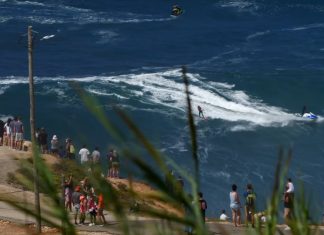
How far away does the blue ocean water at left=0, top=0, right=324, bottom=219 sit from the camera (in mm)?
41219

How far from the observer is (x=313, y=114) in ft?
157

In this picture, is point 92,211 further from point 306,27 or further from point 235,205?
point 306,27

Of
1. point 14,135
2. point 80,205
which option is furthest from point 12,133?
point 80,205

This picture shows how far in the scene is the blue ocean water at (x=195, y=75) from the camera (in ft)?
135

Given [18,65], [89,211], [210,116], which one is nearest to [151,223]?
[89,211]

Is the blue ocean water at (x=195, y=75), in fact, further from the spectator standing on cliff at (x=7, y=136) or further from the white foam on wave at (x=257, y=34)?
the spectator standing on cliff at (x=7, y=136)

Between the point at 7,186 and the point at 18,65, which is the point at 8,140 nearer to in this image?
the point at 7,186

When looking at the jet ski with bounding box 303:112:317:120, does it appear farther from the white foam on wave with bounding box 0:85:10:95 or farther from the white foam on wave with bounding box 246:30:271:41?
the white foam on wave with bounding box 246:30:271:41

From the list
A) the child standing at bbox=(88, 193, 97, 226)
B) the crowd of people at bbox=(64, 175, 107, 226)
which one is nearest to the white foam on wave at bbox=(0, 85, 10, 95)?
the crowd of people at bbox=(64, 175, 107, 226)

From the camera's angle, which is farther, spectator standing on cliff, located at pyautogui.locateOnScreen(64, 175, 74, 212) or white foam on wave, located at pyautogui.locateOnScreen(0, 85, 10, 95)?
white foam on wave, located at pyautogui.locateOnScreen(0, 85, 10, 95)

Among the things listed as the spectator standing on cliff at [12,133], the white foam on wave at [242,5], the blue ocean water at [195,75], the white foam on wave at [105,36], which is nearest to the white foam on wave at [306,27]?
the blue ocean water at [195,75]

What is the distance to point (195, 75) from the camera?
177 ft

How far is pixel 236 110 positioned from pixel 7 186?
22820 mm

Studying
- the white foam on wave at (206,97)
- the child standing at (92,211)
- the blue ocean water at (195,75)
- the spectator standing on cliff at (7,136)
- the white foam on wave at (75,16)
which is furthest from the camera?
the white foam on wave at (75,16)
